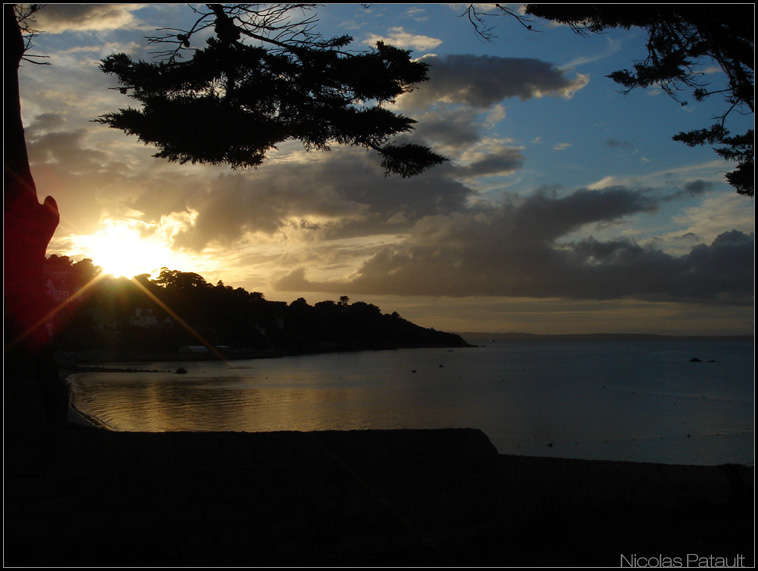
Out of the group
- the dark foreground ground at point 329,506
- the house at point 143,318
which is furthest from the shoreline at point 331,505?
the house at point 143,318

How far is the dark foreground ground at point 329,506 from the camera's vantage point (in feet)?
9.54

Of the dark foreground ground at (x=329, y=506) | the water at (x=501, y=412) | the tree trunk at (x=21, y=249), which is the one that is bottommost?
the water at (x=501, y=412)

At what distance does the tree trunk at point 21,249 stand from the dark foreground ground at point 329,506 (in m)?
1.77

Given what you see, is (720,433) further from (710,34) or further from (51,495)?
(51,495)

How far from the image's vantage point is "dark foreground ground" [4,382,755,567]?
2.91m

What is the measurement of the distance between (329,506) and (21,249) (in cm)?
360

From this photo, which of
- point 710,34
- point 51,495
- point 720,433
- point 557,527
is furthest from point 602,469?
point 720,433

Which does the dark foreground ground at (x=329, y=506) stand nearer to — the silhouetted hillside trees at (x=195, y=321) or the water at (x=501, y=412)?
the water at (x=501, y=412)

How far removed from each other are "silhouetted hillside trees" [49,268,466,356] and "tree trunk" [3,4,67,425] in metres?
63.6

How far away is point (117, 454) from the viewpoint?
122 inches

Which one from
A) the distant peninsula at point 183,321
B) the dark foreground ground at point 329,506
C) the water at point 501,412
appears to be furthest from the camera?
the distant peninsula at point 183,321

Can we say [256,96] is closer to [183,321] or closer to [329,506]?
[329,506]

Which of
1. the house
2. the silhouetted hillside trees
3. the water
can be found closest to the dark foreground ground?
the water

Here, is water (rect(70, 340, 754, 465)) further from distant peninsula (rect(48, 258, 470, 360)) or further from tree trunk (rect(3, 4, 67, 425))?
distant peninsula (rect(48, 258, 470, 360))
